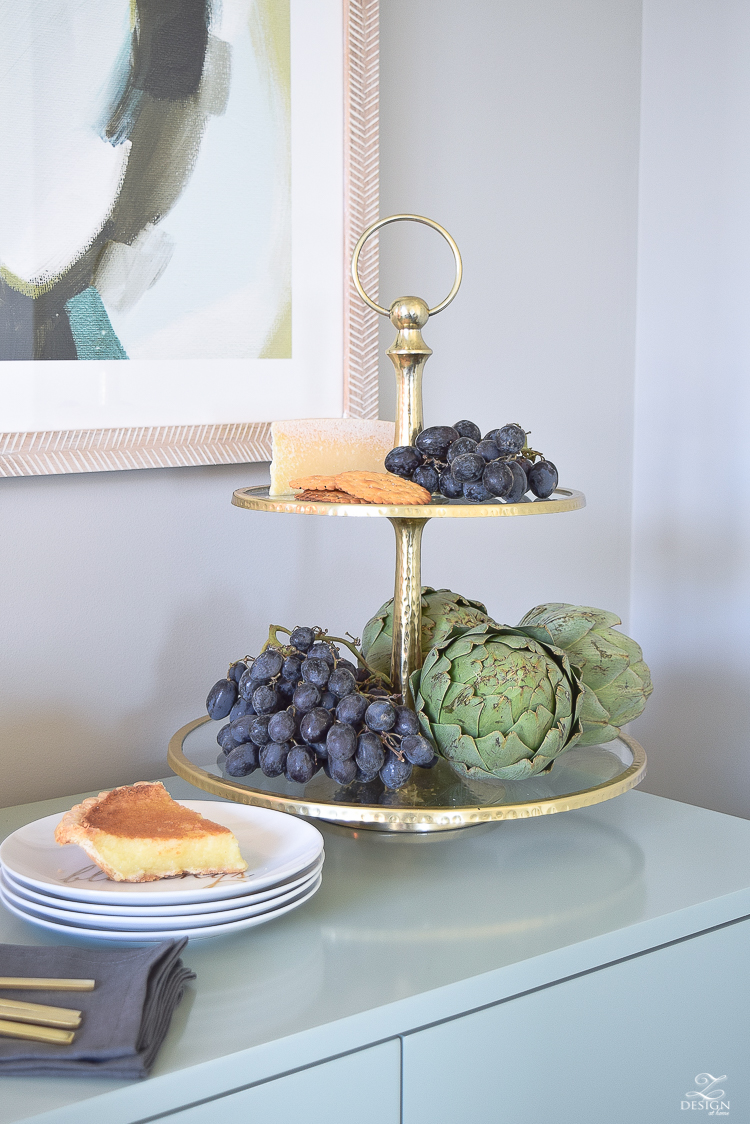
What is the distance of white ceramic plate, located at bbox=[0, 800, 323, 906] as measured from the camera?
74cm

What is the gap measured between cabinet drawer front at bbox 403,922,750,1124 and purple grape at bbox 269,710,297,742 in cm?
27

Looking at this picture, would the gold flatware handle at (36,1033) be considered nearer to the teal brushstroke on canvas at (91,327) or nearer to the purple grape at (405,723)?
the purple grape at (405,723)

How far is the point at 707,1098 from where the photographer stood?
879 mm

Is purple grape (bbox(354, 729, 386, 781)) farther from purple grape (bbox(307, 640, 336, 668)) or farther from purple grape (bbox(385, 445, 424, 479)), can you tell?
purple grape (bbox(385, 445, 424, 479))

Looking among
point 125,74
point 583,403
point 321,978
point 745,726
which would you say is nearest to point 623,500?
point 583,403

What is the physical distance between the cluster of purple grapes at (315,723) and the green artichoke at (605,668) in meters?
0.20

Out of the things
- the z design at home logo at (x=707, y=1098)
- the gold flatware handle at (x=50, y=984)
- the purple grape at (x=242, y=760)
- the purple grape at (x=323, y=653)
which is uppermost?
the purple grape at (x=323, y=653)

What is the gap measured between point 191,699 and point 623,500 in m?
0.79

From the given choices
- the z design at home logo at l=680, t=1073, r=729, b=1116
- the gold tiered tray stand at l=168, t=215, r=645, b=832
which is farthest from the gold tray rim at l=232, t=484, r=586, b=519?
the z design at home logo at l=680, t=1073, r=729, b=1116

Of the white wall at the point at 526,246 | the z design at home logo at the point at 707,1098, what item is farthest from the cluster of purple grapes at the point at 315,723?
the white wall at the point at 526,246

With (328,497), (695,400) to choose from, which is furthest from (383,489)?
(695,400)

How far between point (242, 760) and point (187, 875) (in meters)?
0.15

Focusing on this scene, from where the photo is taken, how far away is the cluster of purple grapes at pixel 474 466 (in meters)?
0.86

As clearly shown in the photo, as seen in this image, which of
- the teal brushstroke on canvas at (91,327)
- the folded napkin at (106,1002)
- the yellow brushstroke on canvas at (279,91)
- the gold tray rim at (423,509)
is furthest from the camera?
the yellow brushstroke on canvas at (279,91)
